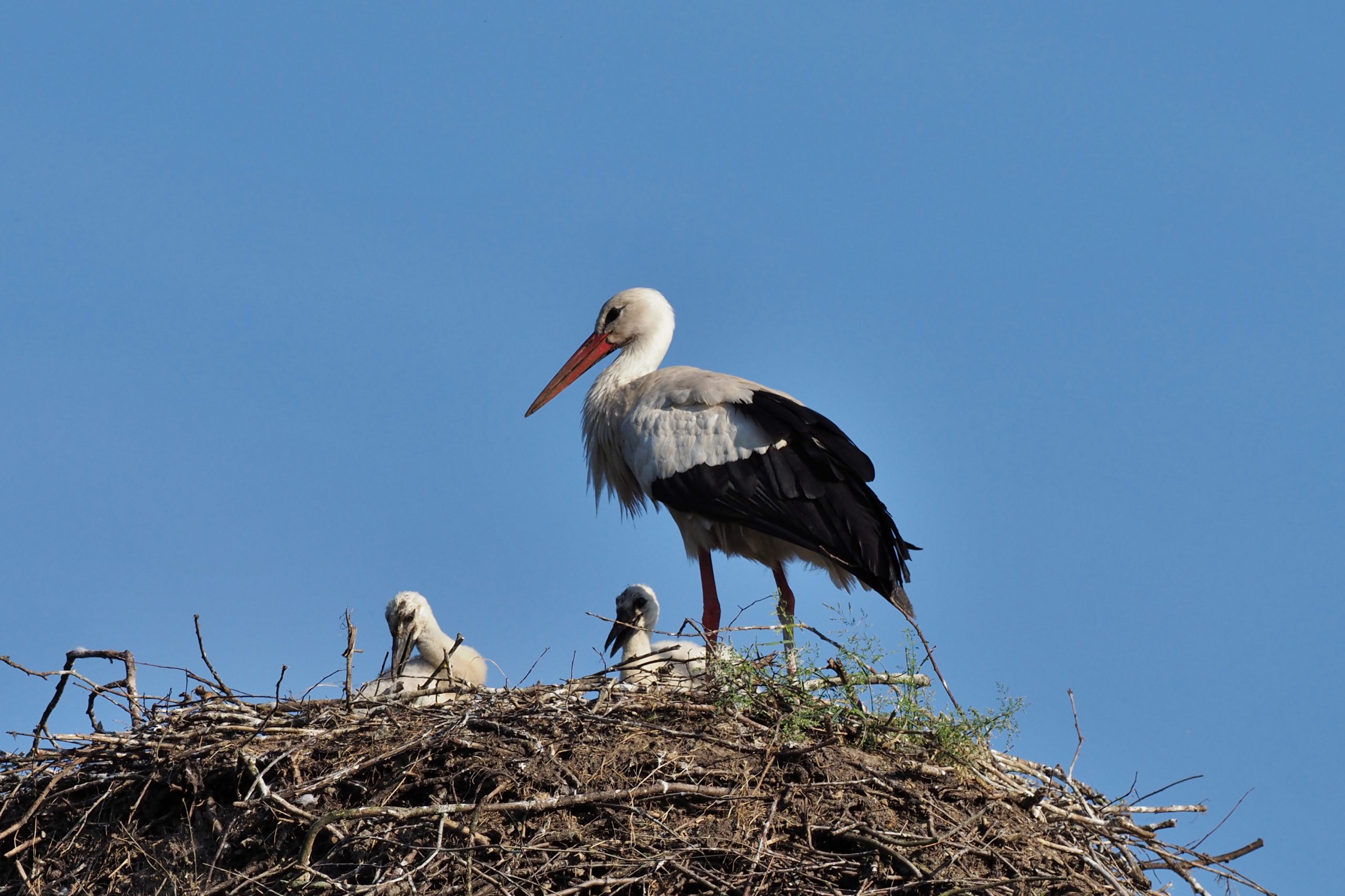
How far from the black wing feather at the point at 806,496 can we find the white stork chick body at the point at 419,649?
124cm

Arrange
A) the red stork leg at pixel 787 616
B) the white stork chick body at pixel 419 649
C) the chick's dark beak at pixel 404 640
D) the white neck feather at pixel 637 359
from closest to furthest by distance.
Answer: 1. the red stork leg at pixel 787 616
2. the white stork chick body at pixel 419 649
3. the chick's dark beak at pixel 404 640
4. the white neck feather at pixel 637 359

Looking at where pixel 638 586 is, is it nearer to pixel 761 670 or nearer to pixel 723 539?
pixel 723 539

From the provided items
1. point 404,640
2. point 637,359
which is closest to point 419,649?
point 404,640

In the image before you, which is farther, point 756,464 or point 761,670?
point 756,464

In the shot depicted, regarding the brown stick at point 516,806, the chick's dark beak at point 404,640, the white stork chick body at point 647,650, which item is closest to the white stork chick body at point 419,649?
the chick's dark beak at point 404,640

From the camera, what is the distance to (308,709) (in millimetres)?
4906

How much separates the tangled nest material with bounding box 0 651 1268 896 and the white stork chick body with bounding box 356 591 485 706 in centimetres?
101

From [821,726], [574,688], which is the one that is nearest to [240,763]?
[574,688]

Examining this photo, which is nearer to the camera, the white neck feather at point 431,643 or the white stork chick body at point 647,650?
the white stork chick body at point 647,650

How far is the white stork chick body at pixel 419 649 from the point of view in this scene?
608 centimetres

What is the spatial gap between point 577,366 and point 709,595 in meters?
1.71

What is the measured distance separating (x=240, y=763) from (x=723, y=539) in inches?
114

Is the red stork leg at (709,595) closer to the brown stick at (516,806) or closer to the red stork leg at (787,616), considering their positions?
the red stork leg at (787,616)

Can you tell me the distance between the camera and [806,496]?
21.7ft
